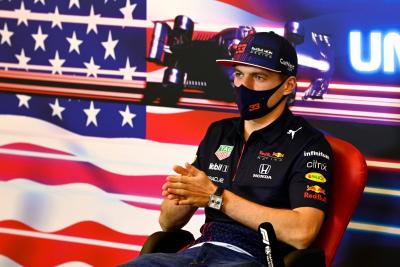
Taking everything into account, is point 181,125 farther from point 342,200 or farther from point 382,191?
point 342,200

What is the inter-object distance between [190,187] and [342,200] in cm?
57

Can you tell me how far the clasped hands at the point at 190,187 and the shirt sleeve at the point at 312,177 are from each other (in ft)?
0.99

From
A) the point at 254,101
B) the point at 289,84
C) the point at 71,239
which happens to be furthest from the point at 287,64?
the point at 71,239

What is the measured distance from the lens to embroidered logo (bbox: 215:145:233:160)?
2844 mm

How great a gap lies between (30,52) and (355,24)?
5.93 feet

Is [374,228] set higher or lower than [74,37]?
lower

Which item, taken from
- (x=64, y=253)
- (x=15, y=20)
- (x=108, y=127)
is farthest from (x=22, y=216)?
(x=15, y=20)

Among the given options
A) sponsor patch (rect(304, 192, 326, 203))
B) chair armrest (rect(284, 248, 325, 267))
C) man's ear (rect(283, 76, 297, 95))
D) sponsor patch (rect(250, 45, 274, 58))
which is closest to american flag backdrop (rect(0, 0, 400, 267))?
man's ear (rect(283, 76, 297, 95))

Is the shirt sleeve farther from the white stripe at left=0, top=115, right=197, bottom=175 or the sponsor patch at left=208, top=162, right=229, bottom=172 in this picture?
the white stripe at left=0, top=115, right=197, bottom=175

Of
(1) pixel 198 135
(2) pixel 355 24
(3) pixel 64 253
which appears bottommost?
(3) pixel 64 253

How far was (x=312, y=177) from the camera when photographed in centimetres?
256

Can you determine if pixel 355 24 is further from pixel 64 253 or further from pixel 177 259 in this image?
pixel 64 253

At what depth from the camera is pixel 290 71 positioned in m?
2.75

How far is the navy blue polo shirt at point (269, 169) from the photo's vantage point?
2.58 meters
